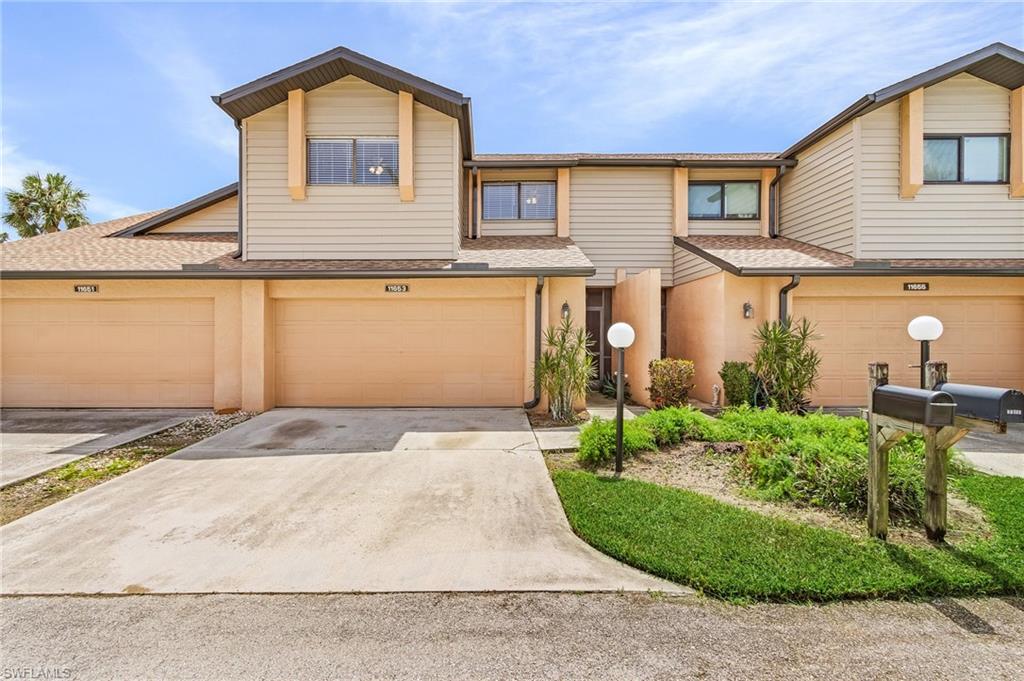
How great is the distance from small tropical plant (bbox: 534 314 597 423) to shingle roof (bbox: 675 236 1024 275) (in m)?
3.50

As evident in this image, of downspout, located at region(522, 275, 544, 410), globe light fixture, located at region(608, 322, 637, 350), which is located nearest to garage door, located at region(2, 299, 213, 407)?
downspout, located at region(522, 275, 544, 410)

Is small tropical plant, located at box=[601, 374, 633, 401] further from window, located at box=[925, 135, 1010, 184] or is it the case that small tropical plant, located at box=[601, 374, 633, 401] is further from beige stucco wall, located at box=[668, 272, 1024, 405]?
window, located at box=[925, 135, 1010, 184]

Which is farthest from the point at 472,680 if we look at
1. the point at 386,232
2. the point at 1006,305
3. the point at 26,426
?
the point at 1006,305

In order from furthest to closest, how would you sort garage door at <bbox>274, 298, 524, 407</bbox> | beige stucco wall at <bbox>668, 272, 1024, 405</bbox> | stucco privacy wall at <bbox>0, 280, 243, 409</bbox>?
garage door at <bbox>274, 298, 524, 407</bbox>
beige stucco wall at <bbox>668, 272, 1024, 405</bbox>
stucco privacy wall at <bbox>0, 280, 243, 409</bbox>

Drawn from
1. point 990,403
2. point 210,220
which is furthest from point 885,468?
point 210,220

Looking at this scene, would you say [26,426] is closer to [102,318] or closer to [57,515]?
[102,318]

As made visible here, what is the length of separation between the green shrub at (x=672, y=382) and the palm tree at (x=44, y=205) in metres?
24.5

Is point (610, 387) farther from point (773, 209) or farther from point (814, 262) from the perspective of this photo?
point (773, 209)

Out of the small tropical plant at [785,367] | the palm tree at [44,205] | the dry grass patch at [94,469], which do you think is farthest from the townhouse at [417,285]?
the palm tree at [44,205]

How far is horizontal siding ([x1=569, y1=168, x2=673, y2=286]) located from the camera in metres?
12.3

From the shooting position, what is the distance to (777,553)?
3512 millimetres

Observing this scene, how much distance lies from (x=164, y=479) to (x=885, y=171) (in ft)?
45.8

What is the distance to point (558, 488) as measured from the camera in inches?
199

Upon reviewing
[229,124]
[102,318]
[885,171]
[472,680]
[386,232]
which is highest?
[229,124]
